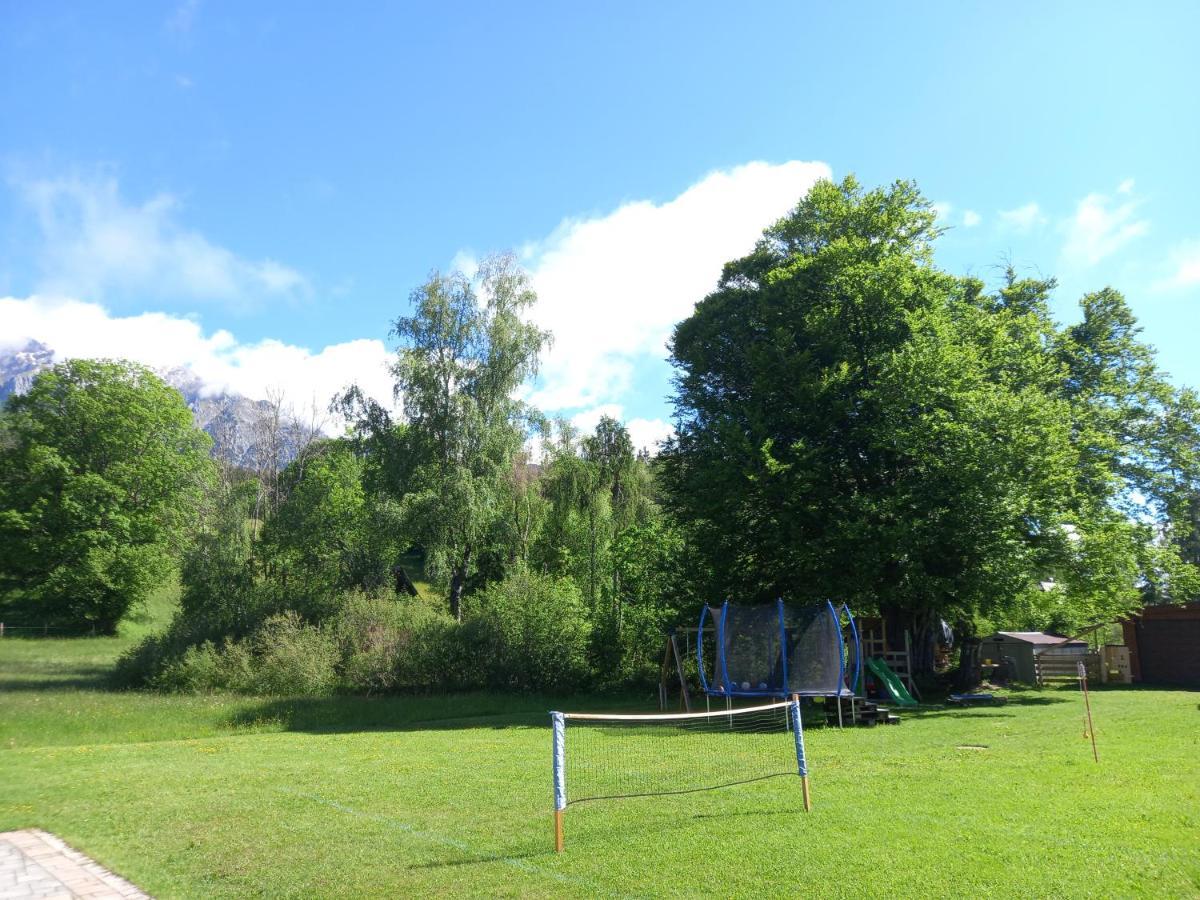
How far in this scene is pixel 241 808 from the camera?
376 inches

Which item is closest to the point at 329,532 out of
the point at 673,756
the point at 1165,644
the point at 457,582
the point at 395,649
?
the point at 457,582

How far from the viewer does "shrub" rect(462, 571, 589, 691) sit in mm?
28219

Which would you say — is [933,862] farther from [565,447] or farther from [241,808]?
[565,447]

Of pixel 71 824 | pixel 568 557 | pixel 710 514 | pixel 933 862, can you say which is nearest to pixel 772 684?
pixel 710 514

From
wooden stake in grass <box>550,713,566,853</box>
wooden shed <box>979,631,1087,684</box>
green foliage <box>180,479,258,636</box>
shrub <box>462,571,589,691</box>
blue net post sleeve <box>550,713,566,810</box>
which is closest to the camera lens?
wooden stake in grass <box>550,713,566,853</box>

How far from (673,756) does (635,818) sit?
481cm

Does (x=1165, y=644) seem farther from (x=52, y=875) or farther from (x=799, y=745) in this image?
(x=52, y=875)

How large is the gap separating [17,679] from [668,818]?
32469mm

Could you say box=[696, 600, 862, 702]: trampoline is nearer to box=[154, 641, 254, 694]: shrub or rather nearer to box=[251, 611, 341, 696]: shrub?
box=[251, 611, 341, 696]: shrub

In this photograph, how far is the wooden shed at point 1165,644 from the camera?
3092 cm

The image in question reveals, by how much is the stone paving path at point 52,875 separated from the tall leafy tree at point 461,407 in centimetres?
2471

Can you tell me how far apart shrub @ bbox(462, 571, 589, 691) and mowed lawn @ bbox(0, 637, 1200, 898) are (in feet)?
38.2

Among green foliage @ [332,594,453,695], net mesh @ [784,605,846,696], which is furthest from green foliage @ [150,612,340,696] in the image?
net mesh @ [784,605,846,696]

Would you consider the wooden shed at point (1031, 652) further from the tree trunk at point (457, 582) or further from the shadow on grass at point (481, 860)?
the shadow on grass at point (481, 860)
